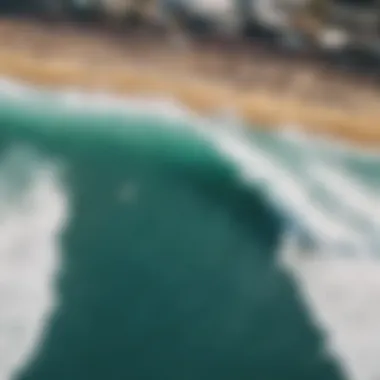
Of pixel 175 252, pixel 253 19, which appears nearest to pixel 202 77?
pixel 253 19

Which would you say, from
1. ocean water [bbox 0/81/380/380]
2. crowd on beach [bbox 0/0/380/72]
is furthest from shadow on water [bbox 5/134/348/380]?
crowd on beach [bbox 0/0/380/72]

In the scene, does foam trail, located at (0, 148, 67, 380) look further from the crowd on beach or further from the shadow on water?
the crowd on beach

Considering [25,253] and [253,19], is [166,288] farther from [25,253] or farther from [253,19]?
[253,19]

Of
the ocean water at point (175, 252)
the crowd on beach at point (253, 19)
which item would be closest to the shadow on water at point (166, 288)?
the ocean water at point (175, 252)

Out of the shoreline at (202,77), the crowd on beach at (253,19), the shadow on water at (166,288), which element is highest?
the crowd on beach at (253,19)

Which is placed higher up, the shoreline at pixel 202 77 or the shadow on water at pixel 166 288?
the shoreline at pixel 202 77

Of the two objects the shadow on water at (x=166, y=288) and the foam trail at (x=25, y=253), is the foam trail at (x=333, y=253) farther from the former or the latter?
the foam trail at (x=25, y=253)

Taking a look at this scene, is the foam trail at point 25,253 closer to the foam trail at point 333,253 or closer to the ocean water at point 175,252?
the ocean water at point 175,252
